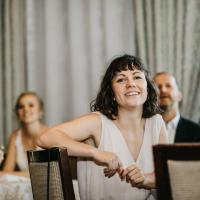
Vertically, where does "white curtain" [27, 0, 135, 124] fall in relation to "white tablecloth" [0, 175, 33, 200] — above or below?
above

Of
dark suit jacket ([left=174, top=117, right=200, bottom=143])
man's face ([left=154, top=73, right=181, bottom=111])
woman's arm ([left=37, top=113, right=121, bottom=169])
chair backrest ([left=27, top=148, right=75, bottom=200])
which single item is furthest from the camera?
man's face ([left=154, top=73, right=181, bottom=111])

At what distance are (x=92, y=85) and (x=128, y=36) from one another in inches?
23.4

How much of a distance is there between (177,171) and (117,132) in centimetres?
81

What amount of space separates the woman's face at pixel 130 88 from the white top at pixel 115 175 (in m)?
0.12

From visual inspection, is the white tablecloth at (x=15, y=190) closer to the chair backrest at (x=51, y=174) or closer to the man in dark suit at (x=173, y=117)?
the chair backrest at (x=51, y=174)

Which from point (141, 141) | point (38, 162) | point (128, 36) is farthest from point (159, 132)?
point (128, 36)

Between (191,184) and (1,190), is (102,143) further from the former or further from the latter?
(191,184)

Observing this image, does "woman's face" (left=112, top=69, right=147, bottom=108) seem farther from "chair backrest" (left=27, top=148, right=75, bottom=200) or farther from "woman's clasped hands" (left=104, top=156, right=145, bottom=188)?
"chair backrest" (left=27, top=148, right=75, bottom=200)

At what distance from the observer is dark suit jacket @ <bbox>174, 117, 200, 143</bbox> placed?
143 inches

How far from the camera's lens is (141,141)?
7.04 ft

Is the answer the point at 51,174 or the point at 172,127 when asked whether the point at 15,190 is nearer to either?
the point at 51,174

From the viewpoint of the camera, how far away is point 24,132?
164 inches

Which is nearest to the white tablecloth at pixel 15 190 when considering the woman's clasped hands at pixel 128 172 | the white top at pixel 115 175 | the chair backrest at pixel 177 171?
the white top at pixel 115 175

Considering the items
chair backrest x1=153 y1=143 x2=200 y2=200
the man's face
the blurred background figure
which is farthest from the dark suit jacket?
chair backrest x1=153 y1=143 x2=200 y2=200
